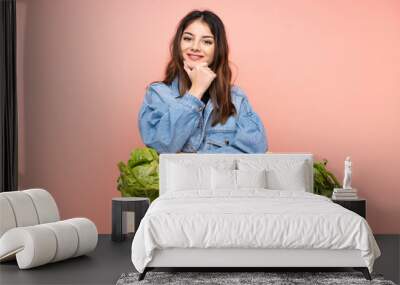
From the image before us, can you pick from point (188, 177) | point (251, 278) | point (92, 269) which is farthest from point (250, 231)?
point (188, 177)

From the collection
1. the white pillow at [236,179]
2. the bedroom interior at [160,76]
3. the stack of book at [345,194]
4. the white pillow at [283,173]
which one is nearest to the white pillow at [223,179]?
the white pillow at [236,179]

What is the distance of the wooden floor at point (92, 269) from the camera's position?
5.34m

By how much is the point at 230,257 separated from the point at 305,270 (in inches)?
27.5

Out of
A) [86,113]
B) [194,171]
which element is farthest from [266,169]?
[86,113]

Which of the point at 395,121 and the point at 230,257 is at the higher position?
the point at 395,121

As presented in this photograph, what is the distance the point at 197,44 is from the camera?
25.3 feet

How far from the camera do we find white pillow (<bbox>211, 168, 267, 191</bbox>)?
22.2 feet

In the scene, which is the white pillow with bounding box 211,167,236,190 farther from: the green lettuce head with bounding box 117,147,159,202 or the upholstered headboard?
the green lettuce head with bounding box 117,147,159,202

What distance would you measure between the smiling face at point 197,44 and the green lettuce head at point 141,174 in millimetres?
1064

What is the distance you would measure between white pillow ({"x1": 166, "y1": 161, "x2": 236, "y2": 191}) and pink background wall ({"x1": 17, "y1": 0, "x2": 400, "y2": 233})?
1.06m

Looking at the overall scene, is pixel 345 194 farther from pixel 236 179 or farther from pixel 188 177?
pixel 188 177

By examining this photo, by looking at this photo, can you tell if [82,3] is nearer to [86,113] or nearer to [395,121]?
[86,113]

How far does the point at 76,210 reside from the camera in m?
7.96

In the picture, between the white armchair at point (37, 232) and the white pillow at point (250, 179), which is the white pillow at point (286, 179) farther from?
the white armchair at point (37, 232)
